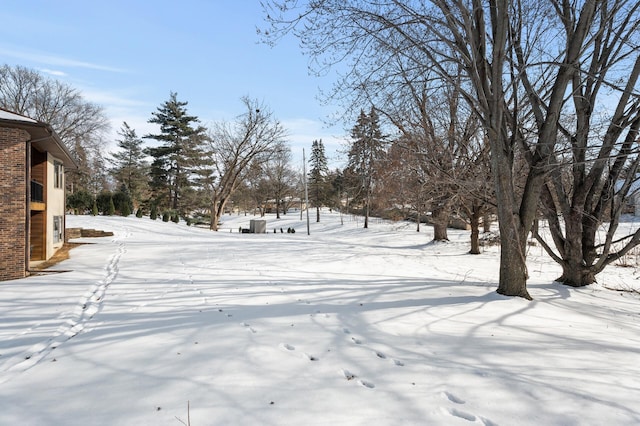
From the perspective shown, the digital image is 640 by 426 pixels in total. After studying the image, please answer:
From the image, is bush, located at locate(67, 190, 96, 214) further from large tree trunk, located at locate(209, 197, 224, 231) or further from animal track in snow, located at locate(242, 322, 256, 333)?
animal track in snow, located at locate(242, 322, 256, 333)

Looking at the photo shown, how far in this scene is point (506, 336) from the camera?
4410 mm

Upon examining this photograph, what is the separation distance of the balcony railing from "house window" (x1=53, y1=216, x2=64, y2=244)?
198 centimetres

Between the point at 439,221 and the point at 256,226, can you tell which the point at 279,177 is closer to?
the point at 256,226

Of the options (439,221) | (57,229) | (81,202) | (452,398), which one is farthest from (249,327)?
(81,202)

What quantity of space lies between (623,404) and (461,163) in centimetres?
1039

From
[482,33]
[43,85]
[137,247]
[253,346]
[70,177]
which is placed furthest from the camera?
[70,177]

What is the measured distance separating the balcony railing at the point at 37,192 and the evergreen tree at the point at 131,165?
103ft

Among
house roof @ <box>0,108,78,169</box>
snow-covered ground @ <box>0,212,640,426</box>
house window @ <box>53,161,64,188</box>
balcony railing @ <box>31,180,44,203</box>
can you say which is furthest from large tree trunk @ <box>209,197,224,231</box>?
snow-covered ground @ <box>0,212,640,426</box>

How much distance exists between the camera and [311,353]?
3.82 metres

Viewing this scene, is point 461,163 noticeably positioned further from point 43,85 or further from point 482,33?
point 43,85

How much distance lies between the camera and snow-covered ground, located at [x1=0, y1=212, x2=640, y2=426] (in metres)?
2.72

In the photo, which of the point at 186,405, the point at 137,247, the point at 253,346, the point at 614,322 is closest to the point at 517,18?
the point at 614,322

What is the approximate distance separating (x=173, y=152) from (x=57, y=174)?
24.0m

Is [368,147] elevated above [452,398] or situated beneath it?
elevated above
